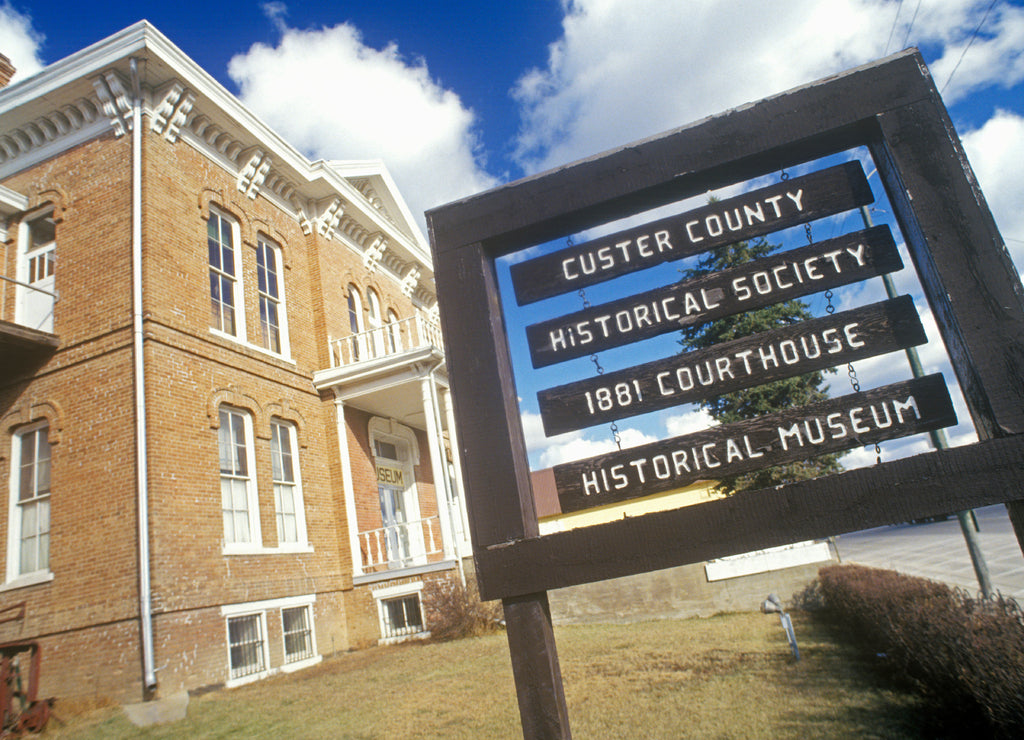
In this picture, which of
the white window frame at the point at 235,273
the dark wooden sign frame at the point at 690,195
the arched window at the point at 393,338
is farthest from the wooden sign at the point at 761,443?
the arched window at the point at 393,338

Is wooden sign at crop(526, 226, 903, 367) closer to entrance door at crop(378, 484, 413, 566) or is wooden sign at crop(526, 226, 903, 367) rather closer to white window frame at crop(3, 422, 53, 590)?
white window frame at crop(3, 422, 53, 590)

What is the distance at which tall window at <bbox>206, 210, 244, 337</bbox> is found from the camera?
1273cm

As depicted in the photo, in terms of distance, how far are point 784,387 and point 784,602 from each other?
5456mm

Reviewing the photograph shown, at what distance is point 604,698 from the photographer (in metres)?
6.50

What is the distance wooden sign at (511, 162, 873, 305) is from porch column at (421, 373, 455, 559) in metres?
11.5

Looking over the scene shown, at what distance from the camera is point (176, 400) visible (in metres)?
10.8

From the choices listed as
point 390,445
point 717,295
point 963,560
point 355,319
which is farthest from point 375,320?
point 963,560

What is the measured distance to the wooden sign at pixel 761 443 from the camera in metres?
2.56

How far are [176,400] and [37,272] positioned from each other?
14.2ft

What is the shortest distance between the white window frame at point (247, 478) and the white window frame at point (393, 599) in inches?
123

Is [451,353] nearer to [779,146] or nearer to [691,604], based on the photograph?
[779,146]

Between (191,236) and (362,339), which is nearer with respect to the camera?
(191,236)

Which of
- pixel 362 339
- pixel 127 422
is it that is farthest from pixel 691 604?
pixel 127 422

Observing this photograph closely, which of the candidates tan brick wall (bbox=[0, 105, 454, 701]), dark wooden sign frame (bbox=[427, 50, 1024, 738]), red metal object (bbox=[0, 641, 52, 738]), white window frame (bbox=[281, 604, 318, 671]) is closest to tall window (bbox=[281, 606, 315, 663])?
white window frame (bbox=[281, 604, 318, 671])
